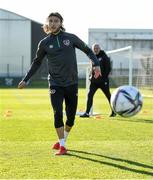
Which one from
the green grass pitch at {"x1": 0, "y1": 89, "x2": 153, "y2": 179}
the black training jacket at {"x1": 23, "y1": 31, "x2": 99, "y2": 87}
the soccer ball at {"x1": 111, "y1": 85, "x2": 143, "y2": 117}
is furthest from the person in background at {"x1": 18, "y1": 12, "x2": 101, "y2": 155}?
the soccer ball at {"x1": 111, "y1": 85, "x2": 143, "y2": 117}

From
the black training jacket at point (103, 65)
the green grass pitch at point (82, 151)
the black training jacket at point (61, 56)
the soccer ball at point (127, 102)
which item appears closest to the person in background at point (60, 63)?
the black training jacket at point (61, 56)

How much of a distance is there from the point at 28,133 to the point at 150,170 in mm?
A: 4812

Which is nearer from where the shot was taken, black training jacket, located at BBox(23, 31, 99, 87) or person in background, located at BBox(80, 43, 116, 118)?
black training jacket, located at BBox(23, 31, 99, 87)

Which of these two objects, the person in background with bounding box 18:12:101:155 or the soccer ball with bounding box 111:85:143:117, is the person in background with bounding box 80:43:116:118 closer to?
the soccer ball with bounding box 111:85:143:117

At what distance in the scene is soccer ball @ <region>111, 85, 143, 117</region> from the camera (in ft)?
33.9

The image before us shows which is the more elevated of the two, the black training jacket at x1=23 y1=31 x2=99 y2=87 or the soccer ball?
the black training jacket at x1=23 y1=31 x2=99 y2=87

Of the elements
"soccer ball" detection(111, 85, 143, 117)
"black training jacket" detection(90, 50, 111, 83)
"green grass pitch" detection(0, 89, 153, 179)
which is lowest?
"green grass pitch" detection(0, 89, 153, 179)

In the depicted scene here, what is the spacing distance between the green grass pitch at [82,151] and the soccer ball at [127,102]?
0.55 metres

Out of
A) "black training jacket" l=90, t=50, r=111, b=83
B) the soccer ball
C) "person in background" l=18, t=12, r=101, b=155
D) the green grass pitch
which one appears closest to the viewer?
the green grass pitch

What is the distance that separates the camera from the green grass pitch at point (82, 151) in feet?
25.0

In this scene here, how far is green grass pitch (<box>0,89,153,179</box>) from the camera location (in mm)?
7621

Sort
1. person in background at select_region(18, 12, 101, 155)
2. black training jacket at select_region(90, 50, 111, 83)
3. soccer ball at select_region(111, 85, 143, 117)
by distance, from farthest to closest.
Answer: black training jacket at select_region(90, 50, 111, 83) < soccer ball at select_region(111, 85, 143, 117) < person in background at select_region(18, 12, 101, 155)

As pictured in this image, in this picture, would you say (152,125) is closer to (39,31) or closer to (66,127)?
(66,127)

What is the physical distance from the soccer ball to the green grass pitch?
554 millimetres
